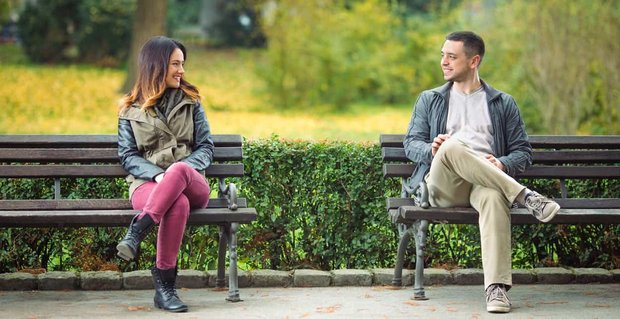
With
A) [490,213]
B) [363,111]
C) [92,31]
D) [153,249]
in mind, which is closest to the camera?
[490,213]

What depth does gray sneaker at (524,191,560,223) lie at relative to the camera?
6.83m

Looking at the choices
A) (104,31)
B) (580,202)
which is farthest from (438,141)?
(104,31)

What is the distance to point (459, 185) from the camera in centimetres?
711

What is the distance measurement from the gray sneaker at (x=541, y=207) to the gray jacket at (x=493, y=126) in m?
0.52

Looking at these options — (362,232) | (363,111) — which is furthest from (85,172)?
(363,111)

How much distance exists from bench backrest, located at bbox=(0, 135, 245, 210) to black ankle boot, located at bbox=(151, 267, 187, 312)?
636mm

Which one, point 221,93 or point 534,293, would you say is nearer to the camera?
point 534,293

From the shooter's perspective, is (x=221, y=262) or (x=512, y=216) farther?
(x=221, y=262)

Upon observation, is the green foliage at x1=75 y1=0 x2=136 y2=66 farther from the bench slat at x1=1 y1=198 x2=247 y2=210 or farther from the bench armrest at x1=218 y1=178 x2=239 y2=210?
the bench slat at x1=1 y1=198 x2=247 y2=210

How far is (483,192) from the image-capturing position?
22.9 ft

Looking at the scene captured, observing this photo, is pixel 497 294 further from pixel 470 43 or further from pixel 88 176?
pixel 88 176

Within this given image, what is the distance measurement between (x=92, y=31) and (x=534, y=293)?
25.3 meters

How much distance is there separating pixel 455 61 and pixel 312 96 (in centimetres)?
1548

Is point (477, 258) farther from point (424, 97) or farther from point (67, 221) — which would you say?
point (67, 221)
